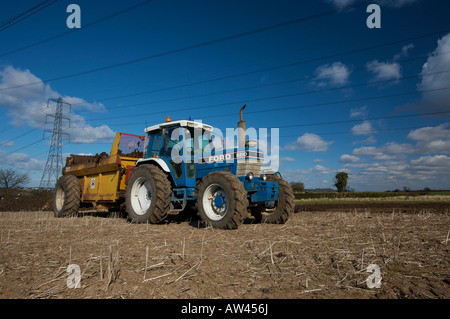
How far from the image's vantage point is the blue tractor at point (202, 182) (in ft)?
22.0

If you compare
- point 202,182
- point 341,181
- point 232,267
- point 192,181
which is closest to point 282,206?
point 202,182

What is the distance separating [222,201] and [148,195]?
285 centimetres

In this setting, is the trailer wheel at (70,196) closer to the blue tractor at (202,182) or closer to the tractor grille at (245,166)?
the blue tractor at (202,182)

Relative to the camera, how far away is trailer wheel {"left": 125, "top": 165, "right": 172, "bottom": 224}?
7.45 meters

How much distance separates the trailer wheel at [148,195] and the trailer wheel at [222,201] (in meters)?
1.08

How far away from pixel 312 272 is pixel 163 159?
617 cm

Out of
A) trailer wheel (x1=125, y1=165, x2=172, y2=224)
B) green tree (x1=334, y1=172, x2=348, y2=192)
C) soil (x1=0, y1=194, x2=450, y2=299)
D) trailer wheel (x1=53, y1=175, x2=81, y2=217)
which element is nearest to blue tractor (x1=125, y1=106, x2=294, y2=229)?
trailer wheel (x1=125, y1=165, x2=172, y2=224)

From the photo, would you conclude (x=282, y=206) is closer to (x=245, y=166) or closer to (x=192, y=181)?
(x=245, y=166)

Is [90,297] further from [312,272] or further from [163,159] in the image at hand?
[163,159]

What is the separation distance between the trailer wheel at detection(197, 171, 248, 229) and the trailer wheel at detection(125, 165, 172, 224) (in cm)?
108

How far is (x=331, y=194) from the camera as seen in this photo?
35.5 m

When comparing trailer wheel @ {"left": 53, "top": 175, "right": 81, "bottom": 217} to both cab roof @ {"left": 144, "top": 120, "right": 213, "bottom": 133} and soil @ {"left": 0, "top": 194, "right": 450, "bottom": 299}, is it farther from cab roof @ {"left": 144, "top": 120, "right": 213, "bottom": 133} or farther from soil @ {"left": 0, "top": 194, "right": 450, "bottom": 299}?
soil @ {"left": 0, "top": 194, "right": 450, "bottom": 299}
